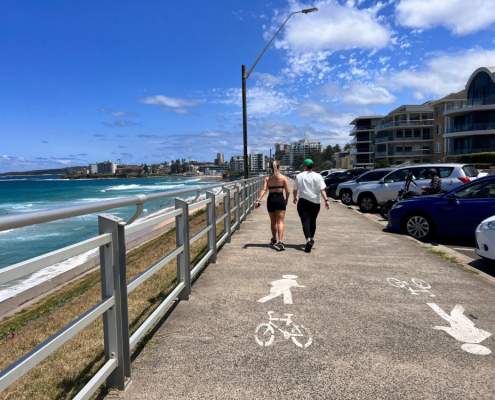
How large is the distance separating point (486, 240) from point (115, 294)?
238 inches

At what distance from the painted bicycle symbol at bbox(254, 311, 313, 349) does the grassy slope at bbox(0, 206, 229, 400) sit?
3.88 ft

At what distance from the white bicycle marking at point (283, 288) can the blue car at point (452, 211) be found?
4.60 meters

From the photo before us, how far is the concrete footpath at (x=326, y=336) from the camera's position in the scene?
3.00 metres

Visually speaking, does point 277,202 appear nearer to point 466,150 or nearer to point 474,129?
point 474,129

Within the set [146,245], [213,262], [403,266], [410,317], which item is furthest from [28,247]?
[410,317]

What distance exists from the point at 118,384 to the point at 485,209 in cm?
790

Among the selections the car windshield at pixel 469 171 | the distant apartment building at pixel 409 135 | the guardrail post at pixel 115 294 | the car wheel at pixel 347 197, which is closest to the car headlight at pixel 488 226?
the guardrail post at pixel 115 294

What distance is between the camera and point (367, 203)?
15727 mm

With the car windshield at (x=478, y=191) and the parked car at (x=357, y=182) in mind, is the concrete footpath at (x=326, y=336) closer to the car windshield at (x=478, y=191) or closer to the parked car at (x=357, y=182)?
the car windshield at (x=478, y=191)

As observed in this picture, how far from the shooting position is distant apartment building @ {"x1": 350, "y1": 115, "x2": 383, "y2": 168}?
293 feet

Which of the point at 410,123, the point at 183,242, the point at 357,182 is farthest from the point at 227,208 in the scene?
the point at 410,123

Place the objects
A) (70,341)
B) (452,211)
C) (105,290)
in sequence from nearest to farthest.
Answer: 1. (105,290)
2. (70,341)
3. (452,211)

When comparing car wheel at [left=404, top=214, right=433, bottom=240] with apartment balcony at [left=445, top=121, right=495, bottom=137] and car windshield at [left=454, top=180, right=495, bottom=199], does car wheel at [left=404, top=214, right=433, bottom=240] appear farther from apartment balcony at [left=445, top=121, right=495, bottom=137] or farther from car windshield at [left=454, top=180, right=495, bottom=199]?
apartment balcony at [left=445, top=121, right=495, bottom=137]

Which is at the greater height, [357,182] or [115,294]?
[357,182]
